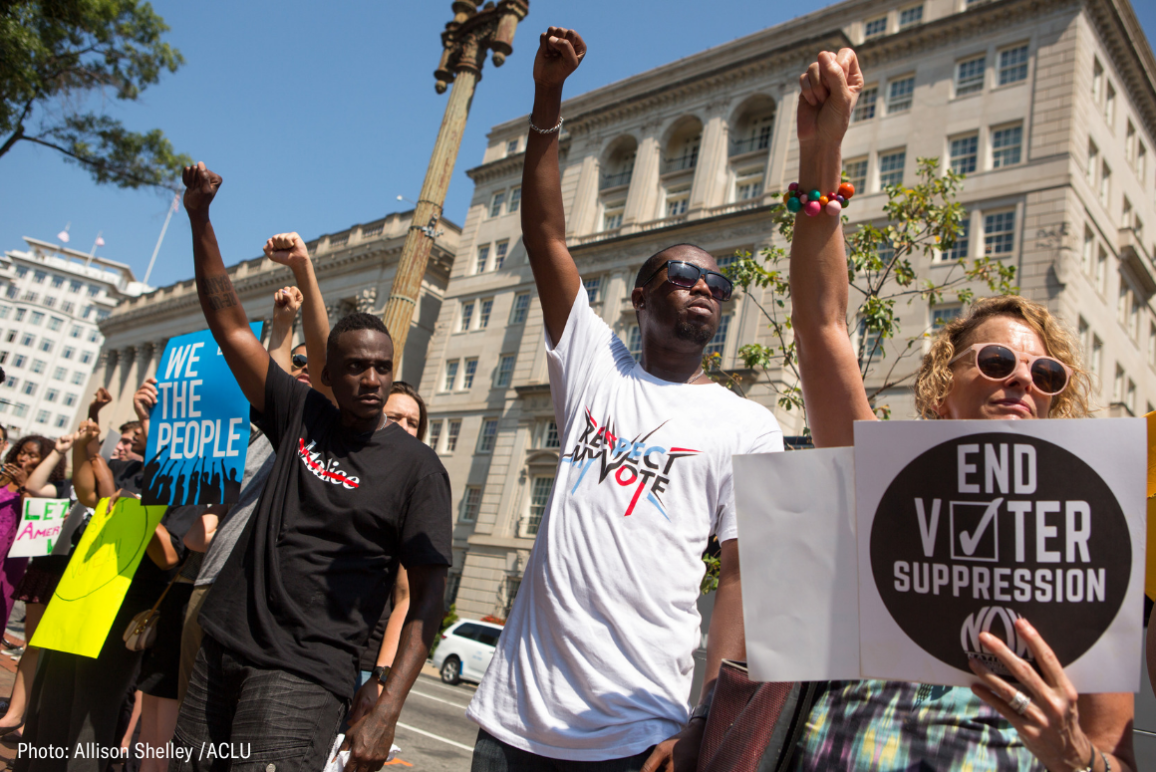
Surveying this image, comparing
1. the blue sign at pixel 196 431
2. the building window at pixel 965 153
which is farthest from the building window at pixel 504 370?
the blue sign at pixel 196 431

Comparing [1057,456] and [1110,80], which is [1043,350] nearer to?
[1057,456]

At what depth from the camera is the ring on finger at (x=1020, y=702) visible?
3.89ft

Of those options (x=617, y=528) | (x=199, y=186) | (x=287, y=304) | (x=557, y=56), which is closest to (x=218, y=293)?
(x=199, y=186)

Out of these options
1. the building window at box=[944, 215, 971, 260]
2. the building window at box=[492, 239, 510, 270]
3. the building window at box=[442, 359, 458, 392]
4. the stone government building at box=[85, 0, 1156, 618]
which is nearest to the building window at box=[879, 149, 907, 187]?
the stone government building at box=[85, 0, 1156, 618]

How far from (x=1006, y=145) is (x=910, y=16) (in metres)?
7.50

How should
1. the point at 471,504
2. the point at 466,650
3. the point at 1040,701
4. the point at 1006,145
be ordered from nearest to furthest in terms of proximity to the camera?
1. the point at 1040,701
2. the point at 466,650
3. the point at 1006,145
4. the point at 471,504

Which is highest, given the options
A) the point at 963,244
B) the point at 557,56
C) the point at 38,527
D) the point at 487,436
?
the point at 963,244

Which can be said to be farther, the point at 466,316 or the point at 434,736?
the point at 466,316

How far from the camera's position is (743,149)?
31.0 meters


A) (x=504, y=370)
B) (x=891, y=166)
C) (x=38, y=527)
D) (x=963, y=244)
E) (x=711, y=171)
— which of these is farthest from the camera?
(x=504, y=370)

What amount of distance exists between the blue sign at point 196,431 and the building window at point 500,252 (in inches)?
1345

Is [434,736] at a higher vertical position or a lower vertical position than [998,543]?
lower

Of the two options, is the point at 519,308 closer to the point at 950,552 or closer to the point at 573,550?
the point at 573,550

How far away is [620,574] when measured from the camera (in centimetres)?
202
